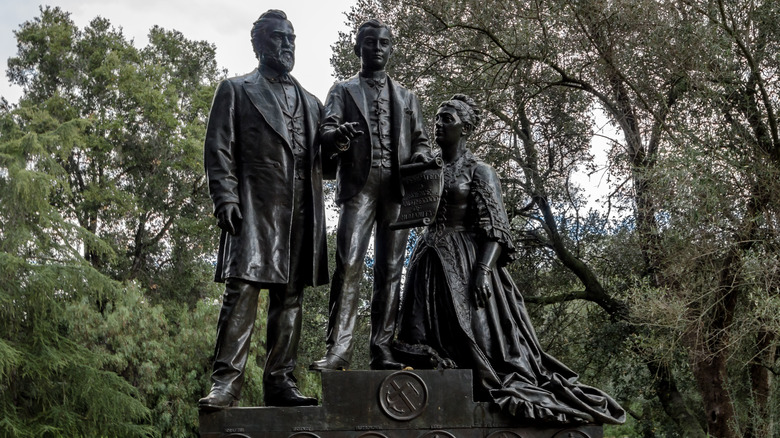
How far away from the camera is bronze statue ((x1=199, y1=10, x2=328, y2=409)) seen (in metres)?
6.08

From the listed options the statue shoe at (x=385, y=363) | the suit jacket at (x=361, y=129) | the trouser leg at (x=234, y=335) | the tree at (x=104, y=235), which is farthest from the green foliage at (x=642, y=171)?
the tree at (x=104, y=235)

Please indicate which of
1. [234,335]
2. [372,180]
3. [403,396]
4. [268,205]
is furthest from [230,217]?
[403,396]

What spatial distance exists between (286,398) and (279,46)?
7.82ft

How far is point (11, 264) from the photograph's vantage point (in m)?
19.9

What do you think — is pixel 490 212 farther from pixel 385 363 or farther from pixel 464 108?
pixel 385 363

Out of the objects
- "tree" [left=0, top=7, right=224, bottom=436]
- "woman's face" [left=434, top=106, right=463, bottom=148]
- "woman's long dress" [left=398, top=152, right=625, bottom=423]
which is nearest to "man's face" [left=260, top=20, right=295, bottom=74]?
"woman's face" [left=434, top=106, right=463, bottom=148]

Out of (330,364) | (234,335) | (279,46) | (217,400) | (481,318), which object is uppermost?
(279,46)

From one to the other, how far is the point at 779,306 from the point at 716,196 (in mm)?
1526

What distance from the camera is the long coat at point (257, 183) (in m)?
6.13

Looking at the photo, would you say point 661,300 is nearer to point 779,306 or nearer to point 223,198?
point 779,306

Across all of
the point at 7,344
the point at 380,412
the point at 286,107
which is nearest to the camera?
the point at 380,412

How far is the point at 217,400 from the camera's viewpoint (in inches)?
229

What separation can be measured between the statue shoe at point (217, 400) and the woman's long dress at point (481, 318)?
141 cm

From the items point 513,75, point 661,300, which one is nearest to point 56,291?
point 513,75
